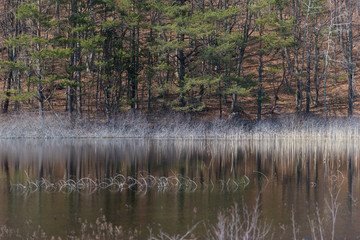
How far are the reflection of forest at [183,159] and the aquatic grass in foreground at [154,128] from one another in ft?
7.64

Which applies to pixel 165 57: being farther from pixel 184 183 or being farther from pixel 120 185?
pixel 120 185

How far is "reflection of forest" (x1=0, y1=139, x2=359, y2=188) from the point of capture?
18297 millimetres

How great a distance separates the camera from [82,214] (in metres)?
11.5

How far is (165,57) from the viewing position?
122ft

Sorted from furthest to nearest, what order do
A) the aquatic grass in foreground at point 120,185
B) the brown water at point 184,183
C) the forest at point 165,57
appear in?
the forest at point 165,57 → the aquatic grass in foreground at point 120,185 → the brown water at point 184,183

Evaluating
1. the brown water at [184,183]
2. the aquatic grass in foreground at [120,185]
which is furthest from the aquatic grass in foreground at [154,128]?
the aquatic grass in foreground at [120,185]

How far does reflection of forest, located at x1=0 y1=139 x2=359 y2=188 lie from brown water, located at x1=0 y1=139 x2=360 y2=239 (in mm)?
39

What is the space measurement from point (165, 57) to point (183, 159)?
15.9 m

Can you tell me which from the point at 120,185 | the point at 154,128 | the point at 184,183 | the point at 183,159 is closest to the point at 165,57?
the point at 154,128

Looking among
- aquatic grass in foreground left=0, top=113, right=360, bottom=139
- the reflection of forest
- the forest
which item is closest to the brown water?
the reflection of forest

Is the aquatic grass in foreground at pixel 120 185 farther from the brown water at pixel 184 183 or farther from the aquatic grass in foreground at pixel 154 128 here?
the aquatic grass in foreground at pixel 154 128

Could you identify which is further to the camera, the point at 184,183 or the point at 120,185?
the point at 184,183

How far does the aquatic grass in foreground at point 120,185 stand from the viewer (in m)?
15.0

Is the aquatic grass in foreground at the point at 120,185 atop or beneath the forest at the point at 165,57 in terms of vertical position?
beneath
